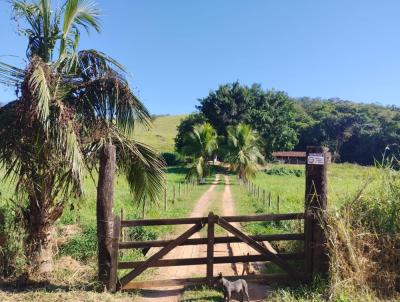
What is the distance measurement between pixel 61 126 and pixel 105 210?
156cm

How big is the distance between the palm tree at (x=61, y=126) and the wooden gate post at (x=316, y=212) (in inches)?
112

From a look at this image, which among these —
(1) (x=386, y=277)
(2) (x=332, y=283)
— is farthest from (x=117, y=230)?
(1) (x=386, y=277)

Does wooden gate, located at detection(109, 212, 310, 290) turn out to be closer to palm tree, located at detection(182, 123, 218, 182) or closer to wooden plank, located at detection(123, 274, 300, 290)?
wooden plank, located at detection(123, 274, 300, 290)

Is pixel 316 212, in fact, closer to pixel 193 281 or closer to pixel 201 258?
pixel 201 258

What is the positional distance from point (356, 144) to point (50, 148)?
72.6 m

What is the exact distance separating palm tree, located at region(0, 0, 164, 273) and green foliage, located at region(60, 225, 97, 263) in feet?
4.53

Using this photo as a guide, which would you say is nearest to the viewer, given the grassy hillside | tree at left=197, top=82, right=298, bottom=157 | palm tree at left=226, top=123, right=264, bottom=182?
palm tree at left=226, top=123, right=264, bottom=182

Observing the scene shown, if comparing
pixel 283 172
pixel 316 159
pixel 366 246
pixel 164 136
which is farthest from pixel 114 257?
pixel 164 136

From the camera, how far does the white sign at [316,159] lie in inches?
276

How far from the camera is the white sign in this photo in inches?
276

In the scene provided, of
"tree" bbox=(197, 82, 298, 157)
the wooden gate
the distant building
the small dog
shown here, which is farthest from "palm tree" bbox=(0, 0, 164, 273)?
the distant building

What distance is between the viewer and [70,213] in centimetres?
1348

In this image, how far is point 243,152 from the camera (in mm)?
33375

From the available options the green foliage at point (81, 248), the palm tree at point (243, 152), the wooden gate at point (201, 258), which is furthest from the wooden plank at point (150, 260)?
the palm tree at point (243, 152)
